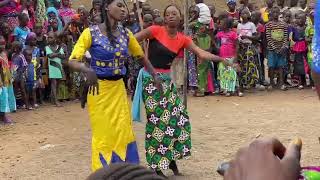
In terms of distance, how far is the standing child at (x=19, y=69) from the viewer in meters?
9.80

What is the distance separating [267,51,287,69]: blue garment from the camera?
37.9 feet

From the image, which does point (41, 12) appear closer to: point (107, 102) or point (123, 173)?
point (107, 102)

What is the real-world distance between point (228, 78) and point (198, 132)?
3396 mm

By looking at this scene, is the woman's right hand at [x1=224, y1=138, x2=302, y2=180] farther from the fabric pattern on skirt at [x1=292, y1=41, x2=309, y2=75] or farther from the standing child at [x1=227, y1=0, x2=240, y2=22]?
the standing child at [x1=227, y1=0, x2=240, y2=22]

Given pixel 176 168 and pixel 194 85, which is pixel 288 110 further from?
pixel 176 168

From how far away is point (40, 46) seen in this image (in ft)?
34.3

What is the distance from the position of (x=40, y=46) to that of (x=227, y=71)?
3.39 meters

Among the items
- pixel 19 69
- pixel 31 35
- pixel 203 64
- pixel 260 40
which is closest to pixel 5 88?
pixel 19 69

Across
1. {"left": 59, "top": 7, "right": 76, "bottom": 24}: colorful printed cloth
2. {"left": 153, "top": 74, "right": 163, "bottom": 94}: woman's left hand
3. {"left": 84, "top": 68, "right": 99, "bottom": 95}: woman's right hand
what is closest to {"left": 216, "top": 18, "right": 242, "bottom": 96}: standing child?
{"left": 59, "top": 7, "right": 76, "bottom": 24}: colorful printed cloth

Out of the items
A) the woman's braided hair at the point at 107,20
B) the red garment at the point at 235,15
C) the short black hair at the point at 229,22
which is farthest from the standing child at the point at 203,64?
the woman's braided hair at the point at 107,20

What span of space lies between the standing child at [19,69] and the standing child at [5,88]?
0.35 metres

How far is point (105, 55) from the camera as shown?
4953mm

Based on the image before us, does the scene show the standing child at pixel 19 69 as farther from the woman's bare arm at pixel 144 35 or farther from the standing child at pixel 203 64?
the woman's bare arm at pixel 144 35

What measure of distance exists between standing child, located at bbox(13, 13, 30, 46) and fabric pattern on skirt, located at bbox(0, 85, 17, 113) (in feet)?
3.39
